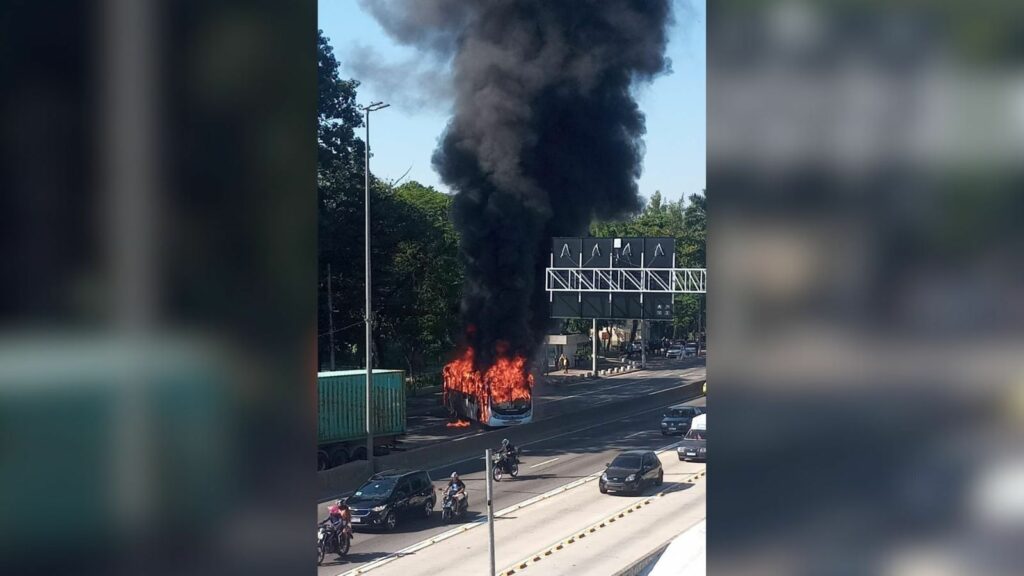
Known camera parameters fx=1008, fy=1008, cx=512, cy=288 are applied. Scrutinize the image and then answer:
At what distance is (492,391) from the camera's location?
28.8 m

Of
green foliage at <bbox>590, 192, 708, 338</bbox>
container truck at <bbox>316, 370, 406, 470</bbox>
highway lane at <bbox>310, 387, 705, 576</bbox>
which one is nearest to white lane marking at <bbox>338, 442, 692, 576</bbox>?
highway lane at <bbox>310, 387, 705, 576</bbox>

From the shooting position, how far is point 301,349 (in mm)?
2385

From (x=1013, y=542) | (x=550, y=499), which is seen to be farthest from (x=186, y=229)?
(x=550, y=499)

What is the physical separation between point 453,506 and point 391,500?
123 centimetres

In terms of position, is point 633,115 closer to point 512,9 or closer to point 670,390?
point 512,9

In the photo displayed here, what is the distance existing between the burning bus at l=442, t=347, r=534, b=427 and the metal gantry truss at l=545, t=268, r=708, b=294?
5134mm

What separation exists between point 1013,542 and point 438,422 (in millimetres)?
28888

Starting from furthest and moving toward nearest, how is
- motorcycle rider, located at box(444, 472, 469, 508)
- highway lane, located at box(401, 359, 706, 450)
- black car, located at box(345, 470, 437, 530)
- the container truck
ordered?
highway lane, located at box(401, 359, 706, 450), the container truck, motorcycle rider, located at box(444, 472, 469, 508), black car, located at box(345, 470, 437, 530)

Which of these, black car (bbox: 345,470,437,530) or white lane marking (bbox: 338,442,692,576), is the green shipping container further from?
white lane marking (bbox: 338,442,692,576)

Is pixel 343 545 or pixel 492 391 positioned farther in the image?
pixel 492 391

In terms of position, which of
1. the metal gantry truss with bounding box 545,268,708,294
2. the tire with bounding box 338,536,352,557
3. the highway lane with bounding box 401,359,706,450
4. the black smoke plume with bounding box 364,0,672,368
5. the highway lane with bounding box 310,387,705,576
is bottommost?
the highway lane with bounding box 310,387,705,576

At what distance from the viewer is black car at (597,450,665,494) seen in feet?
63.2

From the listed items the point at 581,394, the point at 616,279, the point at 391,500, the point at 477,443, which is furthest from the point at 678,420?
the point at 391,500

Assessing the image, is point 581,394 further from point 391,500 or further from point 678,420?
point 391,500
